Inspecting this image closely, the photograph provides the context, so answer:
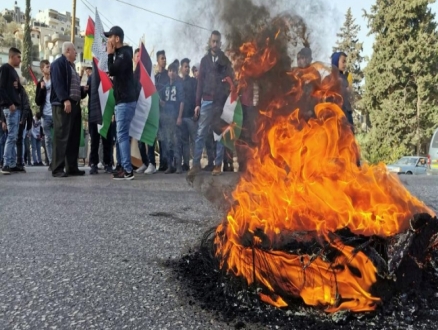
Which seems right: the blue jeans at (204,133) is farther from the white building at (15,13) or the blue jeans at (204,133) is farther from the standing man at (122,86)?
the white building at (15,13)

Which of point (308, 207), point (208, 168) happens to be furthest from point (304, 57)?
point (208, 168)

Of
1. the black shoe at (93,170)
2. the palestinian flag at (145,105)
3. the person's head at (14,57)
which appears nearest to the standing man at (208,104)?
the palestinian flag at (145,105)

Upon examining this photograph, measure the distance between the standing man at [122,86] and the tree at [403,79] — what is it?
2818 centimetres

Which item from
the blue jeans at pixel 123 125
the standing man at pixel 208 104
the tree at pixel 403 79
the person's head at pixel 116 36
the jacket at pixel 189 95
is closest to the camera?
the standing man at pixel 208 104

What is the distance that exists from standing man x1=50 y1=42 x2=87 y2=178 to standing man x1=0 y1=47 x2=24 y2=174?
1208mm

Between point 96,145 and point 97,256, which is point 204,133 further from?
point 97,256

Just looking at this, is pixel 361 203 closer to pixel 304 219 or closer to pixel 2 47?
pixel 304 219

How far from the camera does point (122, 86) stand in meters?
6.96

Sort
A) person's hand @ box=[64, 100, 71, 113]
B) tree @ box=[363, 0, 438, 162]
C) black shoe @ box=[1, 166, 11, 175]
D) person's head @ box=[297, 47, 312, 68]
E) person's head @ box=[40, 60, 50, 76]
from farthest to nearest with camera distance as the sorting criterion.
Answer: tree @ box=[363, 0, 438, 162] < person's head @ box=[40, 60, 50, 76] < black shoe @ box=[1, 166, 11, 175] < person's hand @ box=[64, 100, 71, 113] < person's head @ box=[297, 47, 312, 68]

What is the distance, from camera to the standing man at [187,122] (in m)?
8.51

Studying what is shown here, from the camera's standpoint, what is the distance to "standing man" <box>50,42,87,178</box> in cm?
726

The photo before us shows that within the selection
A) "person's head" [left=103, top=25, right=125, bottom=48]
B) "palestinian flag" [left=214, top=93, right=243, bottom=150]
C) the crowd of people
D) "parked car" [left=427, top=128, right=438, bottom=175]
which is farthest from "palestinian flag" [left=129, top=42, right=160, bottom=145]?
"parked car" [left=427, top=128, right=438, bottom=175]

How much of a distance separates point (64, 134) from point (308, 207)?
593 centimetres

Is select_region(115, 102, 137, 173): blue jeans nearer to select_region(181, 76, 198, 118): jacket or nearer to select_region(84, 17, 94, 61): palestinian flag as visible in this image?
select_region(181, 76, 198, 118): jacket
